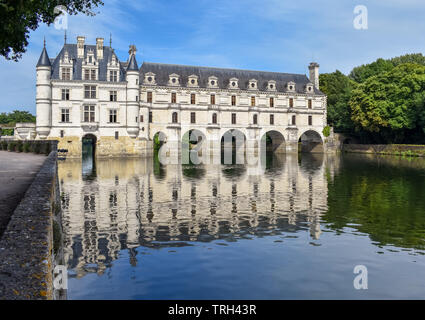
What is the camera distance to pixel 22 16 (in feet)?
45.0

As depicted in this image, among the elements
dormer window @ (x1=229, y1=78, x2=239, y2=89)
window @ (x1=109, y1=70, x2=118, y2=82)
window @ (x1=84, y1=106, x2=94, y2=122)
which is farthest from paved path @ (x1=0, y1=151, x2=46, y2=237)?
dormer window @ (x1=229, y1=78, x2=239, y2=89)

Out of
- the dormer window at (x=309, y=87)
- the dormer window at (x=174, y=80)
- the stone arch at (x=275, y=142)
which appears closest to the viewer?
the dormer window at (x=174, y=80)

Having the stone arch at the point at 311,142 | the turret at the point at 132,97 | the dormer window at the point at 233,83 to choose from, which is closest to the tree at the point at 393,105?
the stone arch at the point at 311,142

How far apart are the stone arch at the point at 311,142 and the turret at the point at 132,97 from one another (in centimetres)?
3065

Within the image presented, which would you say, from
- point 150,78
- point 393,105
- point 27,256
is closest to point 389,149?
point 393,105

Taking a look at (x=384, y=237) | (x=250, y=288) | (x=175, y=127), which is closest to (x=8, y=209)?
(x=250, y=288)

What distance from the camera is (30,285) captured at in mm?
4109

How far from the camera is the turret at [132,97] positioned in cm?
5197

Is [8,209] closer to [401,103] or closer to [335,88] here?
[401,103]

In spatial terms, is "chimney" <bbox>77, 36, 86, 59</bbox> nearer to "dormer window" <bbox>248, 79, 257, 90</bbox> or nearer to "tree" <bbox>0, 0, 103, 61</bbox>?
"dormer window" <bbox>248, 79, 257, 90</bbox>

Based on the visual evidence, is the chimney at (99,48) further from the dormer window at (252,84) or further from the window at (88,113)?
the dormer window at (252,84)

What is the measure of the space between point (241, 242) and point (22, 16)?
10.6m

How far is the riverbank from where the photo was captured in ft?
186

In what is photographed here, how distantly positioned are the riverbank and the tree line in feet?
5.48
